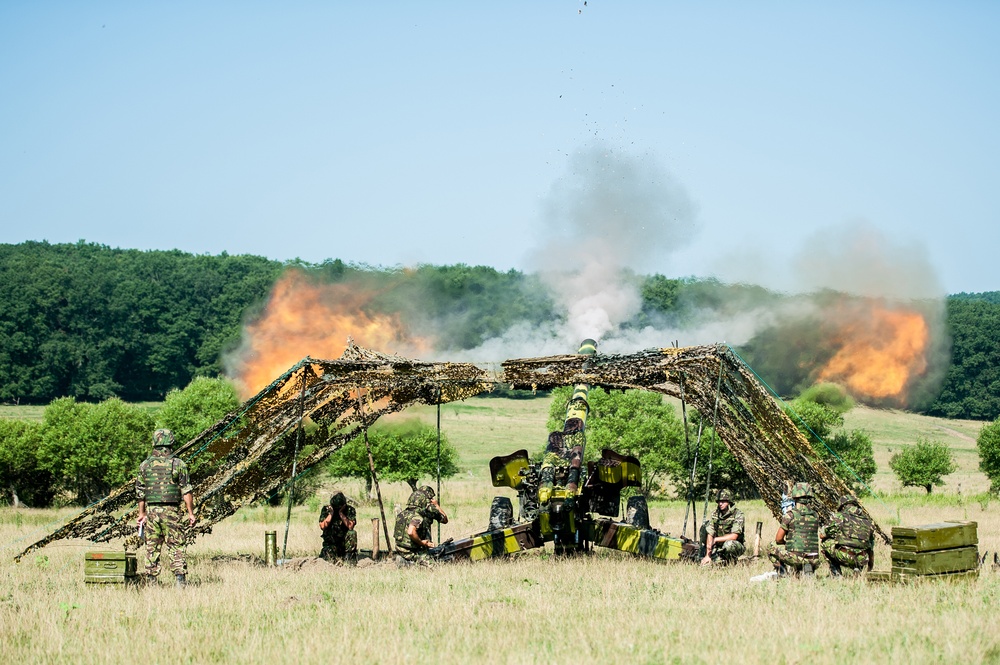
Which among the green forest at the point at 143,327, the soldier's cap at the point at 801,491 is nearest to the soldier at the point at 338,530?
the soldier's cap at the point at 801,491

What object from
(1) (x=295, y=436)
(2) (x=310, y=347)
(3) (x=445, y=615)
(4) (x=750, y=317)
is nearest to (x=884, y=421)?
(4) (x=750, y=317)

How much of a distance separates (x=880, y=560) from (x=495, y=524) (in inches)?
294

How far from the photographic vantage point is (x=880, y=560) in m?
21.1

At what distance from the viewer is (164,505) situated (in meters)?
17.6

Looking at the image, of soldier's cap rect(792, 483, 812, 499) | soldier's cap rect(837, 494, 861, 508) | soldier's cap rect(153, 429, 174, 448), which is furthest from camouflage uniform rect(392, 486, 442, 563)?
soldier's cap rect(837, 494, 861, 508)

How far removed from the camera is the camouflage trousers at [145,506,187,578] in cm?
1722

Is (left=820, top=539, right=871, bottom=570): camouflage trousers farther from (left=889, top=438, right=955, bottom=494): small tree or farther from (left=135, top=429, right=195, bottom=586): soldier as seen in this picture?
(left=889, top=438, right=955, bottom=494): small tree

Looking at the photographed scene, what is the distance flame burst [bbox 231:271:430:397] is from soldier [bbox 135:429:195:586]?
8808 mm

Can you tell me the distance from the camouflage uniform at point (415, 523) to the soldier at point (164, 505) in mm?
4489

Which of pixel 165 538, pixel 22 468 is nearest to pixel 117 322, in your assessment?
pixel 22 468

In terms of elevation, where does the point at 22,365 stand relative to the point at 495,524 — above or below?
above

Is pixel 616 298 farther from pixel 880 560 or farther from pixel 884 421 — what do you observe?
pixel 884 421

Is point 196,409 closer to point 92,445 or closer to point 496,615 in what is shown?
point 92,445

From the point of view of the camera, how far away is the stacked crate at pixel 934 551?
15906mm
